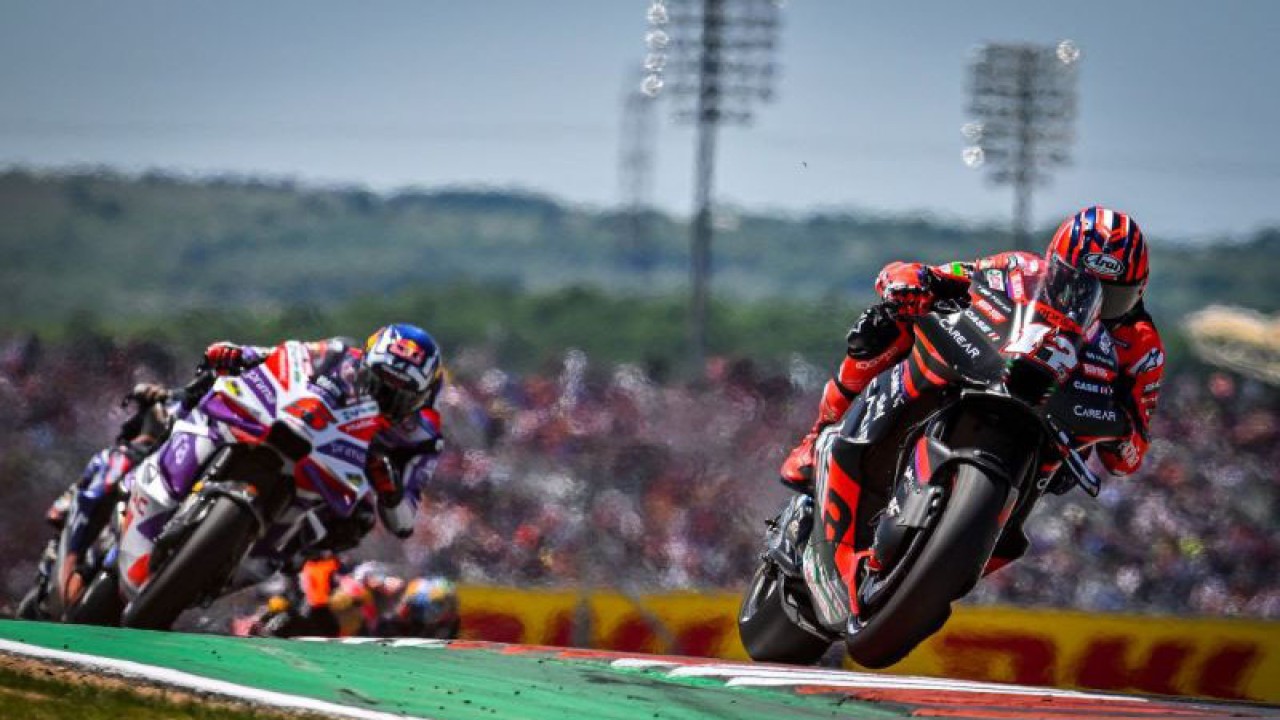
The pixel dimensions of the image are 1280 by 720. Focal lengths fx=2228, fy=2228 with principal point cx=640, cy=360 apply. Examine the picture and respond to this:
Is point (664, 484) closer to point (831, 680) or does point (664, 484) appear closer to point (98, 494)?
point (98, 494)

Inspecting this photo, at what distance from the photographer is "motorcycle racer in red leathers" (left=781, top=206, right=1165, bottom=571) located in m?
8.80

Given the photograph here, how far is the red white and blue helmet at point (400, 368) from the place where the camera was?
11.7 metres

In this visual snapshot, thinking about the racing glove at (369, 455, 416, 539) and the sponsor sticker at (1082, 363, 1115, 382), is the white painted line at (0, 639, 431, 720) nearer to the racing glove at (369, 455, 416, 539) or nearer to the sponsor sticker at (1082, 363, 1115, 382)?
the sponsor sticker at (1082, 363, 1115, 382)

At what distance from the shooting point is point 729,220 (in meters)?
33.0

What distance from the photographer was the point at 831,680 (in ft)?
31.3

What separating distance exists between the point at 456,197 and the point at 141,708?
926 inches

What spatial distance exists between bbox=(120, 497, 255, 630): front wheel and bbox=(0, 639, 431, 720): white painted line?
197cm

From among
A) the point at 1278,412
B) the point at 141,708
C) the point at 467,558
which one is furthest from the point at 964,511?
the point at 1278,412

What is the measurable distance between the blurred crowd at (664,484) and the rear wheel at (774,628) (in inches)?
291

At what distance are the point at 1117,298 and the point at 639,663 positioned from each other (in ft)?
9.01

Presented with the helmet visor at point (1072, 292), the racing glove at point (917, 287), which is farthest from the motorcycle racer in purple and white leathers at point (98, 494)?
the helmet visor at point (1072, 292)

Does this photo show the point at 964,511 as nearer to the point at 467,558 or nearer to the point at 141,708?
the point at 141,708

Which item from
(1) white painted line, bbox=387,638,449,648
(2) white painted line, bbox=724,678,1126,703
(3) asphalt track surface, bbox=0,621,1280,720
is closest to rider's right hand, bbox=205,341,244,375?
(1) white painted line, bbox=387,638,449,648

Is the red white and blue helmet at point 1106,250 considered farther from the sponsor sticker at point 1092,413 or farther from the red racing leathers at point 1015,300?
the sponsor sticker at point 1092,413
